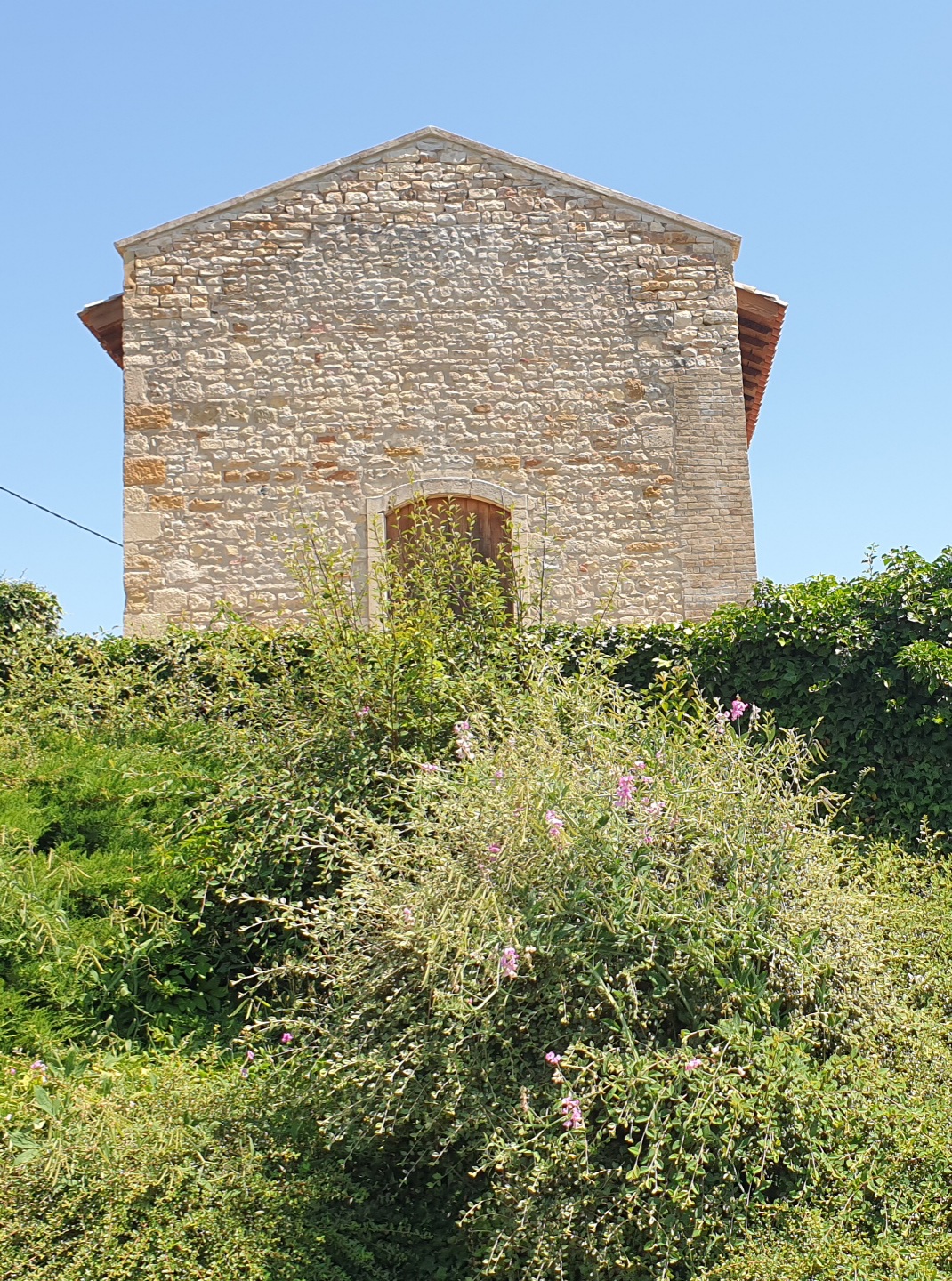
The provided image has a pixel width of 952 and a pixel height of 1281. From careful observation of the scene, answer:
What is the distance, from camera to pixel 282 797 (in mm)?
5477

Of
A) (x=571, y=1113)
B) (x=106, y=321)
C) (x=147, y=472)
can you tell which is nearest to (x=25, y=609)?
(x=147, y=472)

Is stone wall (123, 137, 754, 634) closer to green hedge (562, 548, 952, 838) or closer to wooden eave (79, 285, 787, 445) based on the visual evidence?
wooden eave (79, 285, 787, 445)

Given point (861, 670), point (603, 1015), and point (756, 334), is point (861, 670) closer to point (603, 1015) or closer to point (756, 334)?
point (603, 1015)

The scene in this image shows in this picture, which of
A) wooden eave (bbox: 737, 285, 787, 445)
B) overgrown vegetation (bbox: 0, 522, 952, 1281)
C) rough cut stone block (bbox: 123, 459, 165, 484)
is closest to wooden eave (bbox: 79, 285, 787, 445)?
wooden eave (bbox: 737, 285, 787, 445)

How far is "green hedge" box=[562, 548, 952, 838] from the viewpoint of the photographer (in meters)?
7.20

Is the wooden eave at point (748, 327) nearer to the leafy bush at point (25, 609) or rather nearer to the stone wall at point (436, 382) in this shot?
the stone wall at point (436, 382)

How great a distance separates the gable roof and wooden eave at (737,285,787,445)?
44 cm

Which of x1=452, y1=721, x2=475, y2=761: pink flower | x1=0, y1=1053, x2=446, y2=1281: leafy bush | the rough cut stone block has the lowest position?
x1=0, y1=1053, x2=446, y2=1281: leafy bush

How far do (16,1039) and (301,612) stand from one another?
5741 millimetres

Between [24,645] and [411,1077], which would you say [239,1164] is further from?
[24,645]

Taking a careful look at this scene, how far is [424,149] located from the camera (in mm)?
10781

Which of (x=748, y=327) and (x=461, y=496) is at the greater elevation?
(x=748, y=327)

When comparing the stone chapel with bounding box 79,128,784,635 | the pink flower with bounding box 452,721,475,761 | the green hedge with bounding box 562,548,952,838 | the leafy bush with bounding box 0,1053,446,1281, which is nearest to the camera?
the leafy bush with bounding box 0,1053,446,1281

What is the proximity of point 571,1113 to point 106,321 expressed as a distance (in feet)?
30.5
